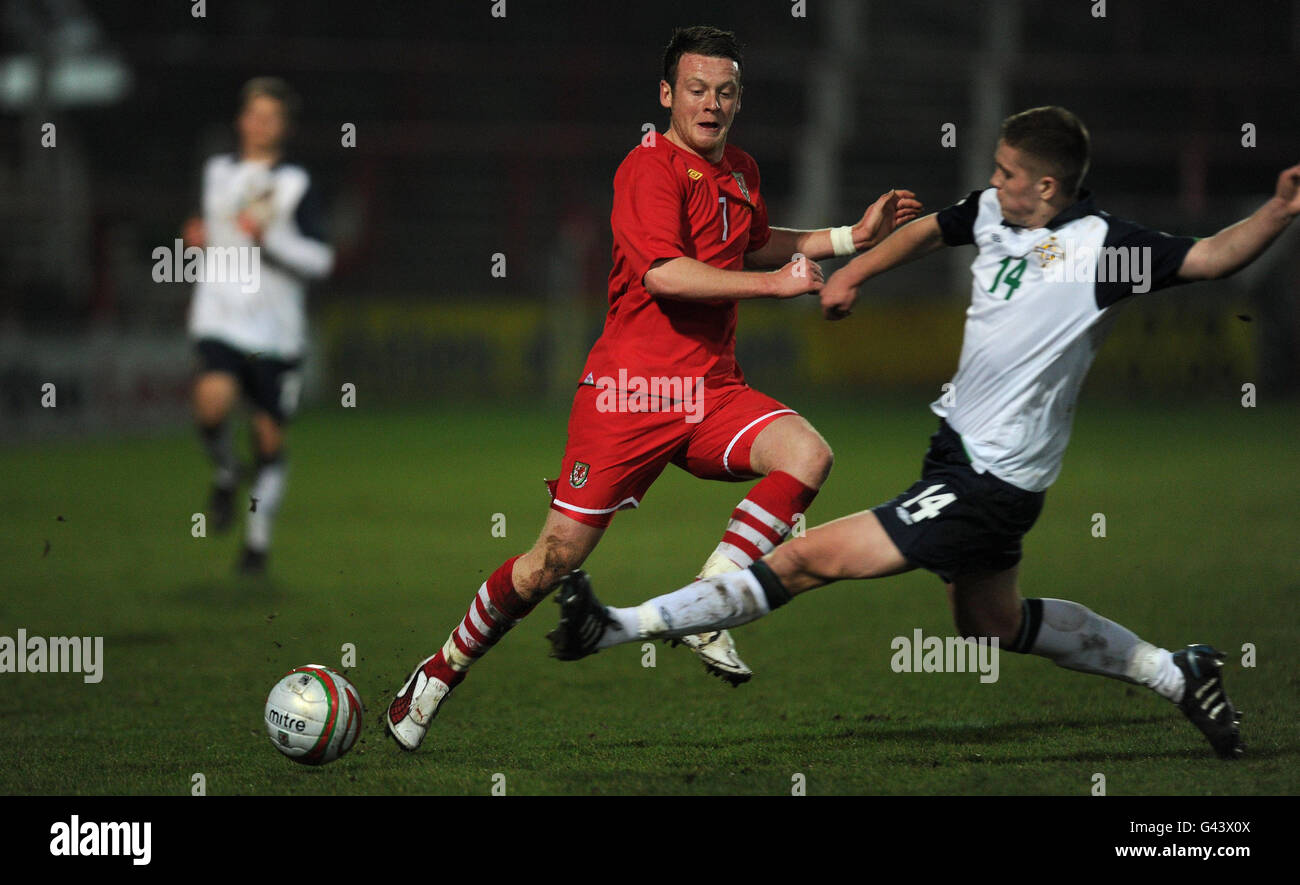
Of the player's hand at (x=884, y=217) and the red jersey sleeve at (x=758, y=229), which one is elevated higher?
the red jersey sleeve at (x=758, y=229)

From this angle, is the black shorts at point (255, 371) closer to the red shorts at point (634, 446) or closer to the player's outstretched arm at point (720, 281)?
the red shorts at point (634, 446)

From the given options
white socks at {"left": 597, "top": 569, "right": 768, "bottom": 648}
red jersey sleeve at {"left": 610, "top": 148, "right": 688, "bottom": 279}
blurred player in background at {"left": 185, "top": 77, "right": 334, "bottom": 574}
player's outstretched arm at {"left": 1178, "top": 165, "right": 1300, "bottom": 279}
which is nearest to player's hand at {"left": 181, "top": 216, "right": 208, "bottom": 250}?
blurred player in background at {"left": 185, "top": 77, "right": 334, "bottom": 574}

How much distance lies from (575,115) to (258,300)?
19467 mm

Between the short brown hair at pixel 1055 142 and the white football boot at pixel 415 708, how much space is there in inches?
93.2

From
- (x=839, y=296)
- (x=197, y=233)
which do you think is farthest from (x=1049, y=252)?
(x=197, y=233)

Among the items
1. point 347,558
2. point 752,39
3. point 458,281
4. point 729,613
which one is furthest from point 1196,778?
point 752,39

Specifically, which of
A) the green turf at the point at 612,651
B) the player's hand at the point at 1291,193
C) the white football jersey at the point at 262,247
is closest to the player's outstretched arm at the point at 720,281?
the player's hand at the point at 1291,193

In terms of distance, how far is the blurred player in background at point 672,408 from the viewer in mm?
4719

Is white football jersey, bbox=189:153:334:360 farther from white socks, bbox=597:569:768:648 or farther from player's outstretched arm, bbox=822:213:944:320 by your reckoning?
white socks, bbox=597:569:768:648

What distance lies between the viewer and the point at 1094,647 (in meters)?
4.75

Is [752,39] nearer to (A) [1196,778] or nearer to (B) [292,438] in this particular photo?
(B) [292,438]

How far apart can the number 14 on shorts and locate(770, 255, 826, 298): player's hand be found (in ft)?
2.17

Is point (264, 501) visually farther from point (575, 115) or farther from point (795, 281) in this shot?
point (575, 115)

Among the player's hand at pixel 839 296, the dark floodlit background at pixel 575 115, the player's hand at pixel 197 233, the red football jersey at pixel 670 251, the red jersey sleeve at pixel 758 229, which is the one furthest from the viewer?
the dark floodlit background at pixel 575 115
